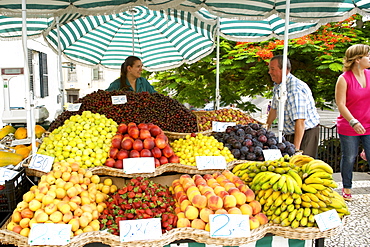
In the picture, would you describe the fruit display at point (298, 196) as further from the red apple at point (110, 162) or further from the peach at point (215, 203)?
the red apple at point (110, 162)

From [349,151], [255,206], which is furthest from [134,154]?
[349,151]

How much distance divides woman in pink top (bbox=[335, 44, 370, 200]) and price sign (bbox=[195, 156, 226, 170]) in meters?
1.87

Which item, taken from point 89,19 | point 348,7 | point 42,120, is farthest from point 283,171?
point 89,19

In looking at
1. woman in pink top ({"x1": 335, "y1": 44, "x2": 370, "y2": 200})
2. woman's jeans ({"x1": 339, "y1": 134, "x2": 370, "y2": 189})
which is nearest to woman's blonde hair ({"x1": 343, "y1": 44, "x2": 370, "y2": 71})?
woman in pink top ({"x1": 335, "y1": 44, "x2": 370, "y2": 200})

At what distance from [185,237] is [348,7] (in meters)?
3.63

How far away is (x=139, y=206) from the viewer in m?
1.89

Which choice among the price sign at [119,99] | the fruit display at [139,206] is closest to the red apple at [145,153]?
the fruit display at [139,206]

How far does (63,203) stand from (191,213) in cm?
82

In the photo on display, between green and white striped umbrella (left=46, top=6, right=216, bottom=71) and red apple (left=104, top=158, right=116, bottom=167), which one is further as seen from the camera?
green and white striped umbrella (left=46, top=6, right=216, bottom=71)

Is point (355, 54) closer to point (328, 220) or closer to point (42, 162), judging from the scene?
point (328, 220)

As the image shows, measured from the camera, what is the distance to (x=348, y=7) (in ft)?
12.3

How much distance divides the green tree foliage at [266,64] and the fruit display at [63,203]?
184 inches

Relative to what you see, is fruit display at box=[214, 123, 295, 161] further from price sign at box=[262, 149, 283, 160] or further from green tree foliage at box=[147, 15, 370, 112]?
green tree foliage at box=[147, 15, 370, 112]

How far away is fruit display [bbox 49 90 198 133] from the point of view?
3.40 metres
